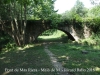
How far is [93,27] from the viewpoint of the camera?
2475cm

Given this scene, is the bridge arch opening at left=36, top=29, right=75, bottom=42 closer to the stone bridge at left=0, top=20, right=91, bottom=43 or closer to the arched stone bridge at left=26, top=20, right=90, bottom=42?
the stone bridge at left=0, top=20, right=91, bottom=43

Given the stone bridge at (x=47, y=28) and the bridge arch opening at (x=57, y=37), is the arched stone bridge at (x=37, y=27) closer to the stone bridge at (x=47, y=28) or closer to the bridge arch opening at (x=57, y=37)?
the stone bridge at (x=47, y=28)

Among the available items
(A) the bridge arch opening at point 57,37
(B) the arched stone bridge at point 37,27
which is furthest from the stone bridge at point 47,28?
(A) the bridge arch opening at point 57,37

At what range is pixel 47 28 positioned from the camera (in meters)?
22.8

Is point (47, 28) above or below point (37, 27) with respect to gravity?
below

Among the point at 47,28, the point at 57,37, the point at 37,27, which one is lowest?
the point at 57,37

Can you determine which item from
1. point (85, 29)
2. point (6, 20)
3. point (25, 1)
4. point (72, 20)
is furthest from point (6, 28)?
point (25, 1)

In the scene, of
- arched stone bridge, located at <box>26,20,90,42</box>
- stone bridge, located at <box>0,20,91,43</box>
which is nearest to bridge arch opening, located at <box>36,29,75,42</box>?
stone bridge, located at <box>0,20,91,43</box>

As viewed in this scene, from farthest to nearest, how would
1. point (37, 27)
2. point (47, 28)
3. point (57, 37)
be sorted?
point (57, 37)
point (47, 28)
point (37, 27)

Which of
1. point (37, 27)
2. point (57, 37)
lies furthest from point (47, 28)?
point (57, 37)

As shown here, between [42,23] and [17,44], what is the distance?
5.34m

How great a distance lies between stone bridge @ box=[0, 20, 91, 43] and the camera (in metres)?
22.2

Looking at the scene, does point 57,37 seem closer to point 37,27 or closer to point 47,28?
point 47,28

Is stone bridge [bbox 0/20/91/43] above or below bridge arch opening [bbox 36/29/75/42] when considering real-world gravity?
above
